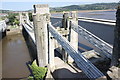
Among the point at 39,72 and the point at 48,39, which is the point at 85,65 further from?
the point at 48,39

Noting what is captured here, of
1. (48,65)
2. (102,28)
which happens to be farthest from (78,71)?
(102,28)

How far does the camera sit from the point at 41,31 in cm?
784

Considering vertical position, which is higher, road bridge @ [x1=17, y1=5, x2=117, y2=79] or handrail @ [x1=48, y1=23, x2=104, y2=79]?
road bridge @ [x1=17, y1=5, x2=117, y2=79]

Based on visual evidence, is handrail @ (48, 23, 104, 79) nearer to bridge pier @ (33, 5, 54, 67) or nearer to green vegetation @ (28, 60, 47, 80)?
bridge pier @ (33, 5, 54, 67)

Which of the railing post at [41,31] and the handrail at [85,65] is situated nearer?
the handrail at [85,65]

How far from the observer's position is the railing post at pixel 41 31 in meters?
7.62

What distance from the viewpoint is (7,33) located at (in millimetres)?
29406

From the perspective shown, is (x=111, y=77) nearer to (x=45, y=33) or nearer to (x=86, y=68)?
(x=86, y=68)

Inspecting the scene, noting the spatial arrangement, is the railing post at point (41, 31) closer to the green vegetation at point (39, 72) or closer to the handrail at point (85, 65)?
the green vegetation at point (39, 72)

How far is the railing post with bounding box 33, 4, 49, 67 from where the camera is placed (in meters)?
7.62

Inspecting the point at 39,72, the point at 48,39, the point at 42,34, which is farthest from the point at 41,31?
the point at 39,72

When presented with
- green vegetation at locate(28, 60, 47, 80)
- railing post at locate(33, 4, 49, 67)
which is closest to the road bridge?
railing post at locate(33, 4, 49, 67)

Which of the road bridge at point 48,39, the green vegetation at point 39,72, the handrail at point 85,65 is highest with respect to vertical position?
the road bridge at point 48,39

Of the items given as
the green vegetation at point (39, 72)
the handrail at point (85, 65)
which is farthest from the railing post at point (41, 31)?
the handrail at point (85, 65)
